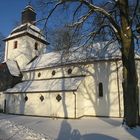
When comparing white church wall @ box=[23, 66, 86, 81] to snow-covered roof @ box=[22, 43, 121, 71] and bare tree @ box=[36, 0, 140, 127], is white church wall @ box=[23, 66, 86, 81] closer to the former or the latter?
snow-covered roof @ box=[22, 43, 121, 71]

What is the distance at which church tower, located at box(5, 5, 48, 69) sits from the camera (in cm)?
3047

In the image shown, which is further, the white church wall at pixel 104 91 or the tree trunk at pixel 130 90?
the white church wall at pixel 104 91

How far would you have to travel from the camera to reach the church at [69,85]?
2055 centimetres

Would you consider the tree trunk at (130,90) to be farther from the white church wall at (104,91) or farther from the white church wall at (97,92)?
the white church wall at (97,92)

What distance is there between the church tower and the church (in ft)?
7.13

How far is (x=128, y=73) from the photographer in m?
11.9

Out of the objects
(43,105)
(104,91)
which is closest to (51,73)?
(43,105)

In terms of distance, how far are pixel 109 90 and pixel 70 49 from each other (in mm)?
7992

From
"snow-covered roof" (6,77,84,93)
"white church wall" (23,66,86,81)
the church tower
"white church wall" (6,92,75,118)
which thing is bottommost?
"white church wall" (6,92,75,118)

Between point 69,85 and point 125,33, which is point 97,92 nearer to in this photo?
point 69,85

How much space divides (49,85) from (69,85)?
9.62 ft

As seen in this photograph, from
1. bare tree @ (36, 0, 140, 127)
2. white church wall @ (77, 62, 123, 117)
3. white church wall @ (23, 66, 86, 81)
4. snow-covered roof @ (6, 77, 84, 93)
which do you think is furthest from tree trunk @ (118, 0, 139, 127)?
white church wall @ (23, 66, 86, 81)

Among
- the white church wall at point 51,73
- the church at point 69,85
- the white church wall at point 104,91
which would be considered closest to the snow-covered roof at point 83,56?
the church at point 69,85

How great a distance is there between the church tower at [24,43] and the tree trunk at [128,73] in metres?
19.8
